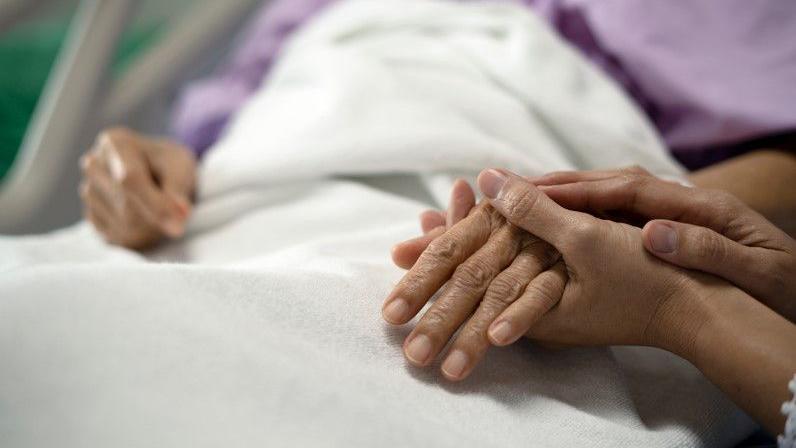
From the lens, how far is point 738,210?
0.62m

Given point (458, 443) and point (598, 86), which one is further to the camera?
point (598, 86)

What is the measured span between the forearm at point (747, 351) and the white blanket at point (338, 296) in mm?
57

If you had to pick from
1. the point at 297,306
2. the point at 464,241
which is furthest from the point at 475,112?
the point at 297,306

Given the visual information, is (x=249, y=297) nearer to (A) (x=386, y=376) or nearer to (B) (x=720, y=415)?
(A) (x=386, y=376)

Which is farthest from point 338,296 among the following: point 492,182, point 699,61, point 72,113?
point 72,113

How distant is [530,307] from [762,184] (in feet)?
1.53

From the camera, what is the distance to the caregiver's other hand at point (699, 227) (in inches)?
22.6

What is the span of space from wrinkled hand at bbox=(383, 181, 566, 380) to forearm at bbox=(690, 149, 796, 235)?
334mm

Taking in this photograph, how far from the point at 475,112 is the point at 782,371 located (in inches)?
18.4

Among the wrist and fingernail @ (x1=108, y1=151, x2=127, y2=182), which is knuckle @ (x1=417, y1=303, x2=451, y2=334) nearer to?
the wrist

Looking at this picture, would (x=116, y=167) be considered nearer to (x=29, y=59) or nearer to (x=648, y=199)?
(x=648, y=199)

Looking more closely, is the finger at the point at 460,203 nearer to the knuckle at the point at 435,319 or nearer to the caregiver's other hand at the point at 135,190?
the knuckle at the point at 435,319

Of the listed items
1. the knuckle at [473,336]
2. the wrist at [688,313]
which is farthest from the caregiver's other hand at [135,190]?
the wrist at [688,313]

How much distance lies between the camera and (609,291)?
0.58 meters
